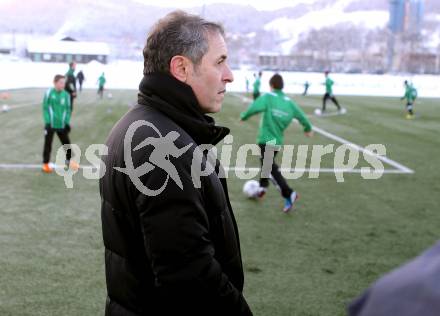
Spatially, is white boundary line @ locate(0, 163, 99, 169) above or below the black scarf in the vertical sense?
below

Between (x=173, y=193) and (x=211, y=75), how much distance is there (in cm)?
53

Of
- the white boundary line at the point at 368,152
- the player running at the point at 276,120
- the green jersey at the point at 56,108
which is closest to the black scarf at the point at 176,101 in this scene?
the player running at the point at 276,120

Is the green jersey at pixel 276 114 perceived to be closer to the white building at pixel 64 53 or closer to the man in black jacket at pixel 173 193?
the man in black jacket at pixel 173 193

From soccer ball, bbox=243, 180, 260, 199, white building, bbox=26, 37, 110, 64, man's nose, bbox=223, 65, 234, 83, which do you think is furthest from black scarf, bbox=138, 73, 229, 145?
white building, bbox=26, 37, 110, 64

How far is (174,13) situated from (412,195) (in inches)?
310

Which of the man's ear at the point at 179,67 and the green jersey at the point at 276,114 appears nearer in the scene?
the man's ear at the point at 179,67

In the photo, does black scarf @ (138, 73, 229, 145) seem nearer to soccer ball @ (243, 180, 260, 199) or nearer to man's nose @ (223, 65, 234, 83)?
man's nose @ (223, 65, 234, 83)

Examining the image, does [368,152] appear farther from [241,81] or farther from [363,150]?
[241,81]

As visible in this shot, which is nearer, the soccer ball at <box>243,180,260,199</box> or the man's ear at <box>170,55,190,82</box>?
the man's ear at <box>170,55,190,82</box>

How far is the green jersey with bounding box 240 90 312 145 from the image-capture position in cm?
799

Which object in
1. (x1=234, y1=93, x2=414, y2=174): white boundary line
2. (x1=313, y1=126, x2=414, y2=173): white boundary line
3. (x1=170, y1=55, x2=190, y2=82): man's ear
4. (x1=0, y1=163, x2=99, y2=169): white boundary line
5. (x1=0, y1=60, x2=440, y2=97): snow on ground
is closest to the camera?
(x1=170, y1=55, x2=190, y2=82): man's ear

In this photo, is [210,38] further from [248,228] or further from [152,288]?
[248,228]

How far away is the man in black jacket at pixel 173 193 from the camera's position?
2.01 meters

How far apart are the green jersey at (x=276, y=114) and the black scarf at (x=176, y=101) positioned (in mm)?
5802
